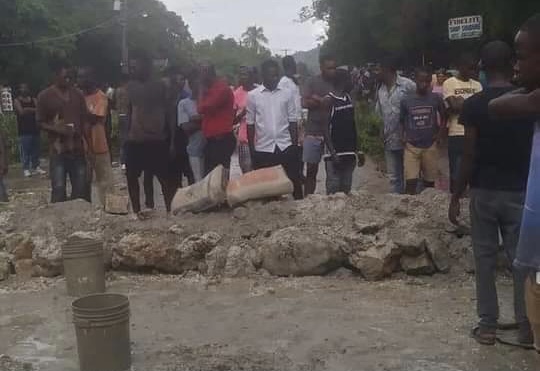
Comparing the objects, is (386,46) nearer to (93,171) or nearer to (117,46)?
(117,46)

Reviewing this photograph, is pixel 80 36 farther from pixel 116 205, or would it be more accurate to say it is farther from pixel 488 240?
pixel 488 240

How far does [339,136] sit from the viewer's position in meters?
8.48

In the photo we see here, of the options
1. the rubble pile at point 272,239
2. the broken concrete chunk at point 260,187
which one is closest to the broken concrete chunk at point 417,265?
the rubble pile at point 272,239

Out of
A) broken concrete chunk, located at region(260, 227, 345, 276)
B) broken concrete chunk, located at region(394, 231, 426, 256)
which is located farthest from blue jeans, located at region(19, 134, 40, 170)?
broken concrete chunk, located at region(394, 231, 426, 256)

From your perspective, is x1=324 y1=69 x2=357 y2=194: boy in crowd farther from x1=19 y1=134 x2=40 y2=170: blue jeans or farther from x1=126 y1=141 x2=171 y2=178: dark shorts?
x1=19 y1=134 x2=40 y2=170: blue jeans

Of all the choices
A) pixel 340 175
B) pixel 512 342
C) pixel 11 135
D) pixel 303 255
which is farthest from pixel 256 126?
pixel 11 135

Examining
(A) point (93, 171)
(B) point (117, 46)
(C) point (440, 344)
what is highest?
(B) point (117, 46)

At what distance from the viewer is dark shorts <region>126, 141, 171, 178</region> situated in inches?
340

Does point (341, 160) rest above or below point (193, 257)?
above

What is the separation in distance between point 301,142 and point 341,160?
4.47 feet

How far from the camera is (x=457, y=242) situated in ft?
22.5

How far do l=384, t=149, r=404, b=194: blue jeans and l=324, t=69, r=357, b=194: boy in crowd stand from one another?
58cm

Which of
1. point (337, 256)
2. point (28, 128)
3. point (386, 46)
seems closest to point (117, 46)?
point (386, 46)

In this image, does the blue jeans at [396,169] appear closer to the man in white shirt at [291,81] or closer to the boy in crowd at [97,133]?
the man in white shirt at [291,81]
